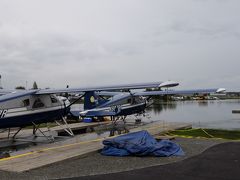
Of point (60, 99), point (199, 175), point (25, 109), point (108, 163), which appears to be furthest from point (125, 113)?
point (199, 175)

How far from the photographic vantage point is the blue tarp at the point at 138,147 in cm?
1131

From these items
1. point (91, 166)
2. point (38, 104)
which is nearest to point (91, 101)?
point (38, 104)

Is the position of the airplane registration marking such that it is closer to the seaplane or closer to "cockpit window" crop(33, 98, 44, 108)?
the seaplane

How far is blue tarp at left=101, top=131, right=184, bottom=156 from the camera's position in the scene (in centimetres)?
1131

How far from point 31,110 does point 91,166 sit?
671 cm

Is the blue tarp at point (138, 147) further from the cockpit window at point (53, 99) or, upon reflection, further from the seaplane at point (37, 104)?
the cockpit window at point (53, 99)

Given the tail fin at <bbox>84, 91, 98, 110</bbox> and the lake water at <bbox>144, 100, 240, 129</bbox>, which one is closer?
the tail fin at <bbox>84, 91, 98, 110</bbox>

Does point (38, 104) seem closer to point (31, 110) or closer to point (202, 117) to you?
point (31, 110)

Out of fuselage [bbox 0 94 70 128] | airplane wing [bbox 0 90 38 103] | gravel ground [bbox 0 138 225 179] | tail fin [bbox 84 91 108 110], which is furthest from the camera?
tail fin [bbox 84 91 108 110]

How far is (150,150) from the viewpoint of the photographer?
1127 cm

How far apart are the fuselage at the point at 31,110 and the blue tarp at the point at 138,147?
4698 mm

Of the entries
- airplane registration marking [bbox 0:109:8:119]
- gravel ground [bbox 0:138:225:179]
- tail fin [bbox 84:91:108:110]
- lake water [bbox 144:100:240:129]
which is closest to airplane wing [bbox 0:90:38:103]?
airplane registration marking [bbox 0:109:8:119]

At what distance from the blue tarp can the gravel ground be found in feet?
0.95

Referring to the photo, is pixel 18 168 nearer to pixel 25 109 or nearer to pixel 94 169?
pixel 94 169
